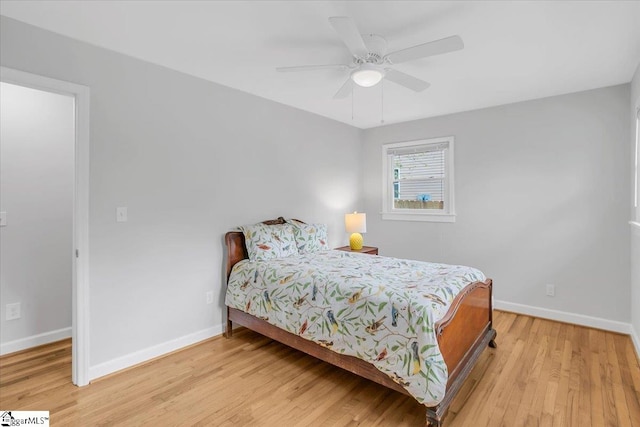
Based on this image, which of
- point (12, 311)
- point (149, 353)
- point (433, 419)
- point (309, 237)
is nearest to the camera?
point (433, 419)

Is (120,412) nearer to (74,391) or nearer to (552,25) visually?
(74,391)

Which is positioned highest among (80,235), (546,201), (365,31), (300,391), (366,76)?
(365,31)

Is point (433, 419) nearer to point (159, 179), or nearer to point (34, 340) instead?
point (159, 179)

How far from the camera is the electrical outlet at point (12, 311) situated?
2.81 metres

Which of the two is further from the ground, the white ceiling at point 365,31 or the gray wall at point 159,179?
the white ceiling at point 365,31

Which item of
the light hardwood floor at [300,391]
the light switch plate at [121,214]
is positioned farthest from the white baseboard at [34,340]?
the light switch plate at [121,214]

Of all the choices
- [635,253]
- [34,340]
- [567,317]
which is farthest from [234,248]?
[635,253]

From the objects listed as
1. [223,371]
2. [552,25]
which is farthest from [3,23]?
[552,25]

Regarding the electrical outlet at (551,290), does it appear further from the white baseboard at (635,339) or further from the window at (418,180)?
the window at (418,180)

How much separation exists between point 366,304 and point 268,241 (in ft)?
4.78

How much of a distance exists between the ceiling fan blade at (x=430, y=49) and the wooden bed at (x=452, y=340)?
5.11ft

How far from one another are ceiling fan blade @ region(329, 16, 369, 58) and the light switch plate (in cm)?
206

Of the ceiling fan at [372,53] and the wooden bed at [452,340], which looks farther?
the wooden bed at [452,340]

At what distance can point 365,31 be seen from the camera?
7.17 ft
